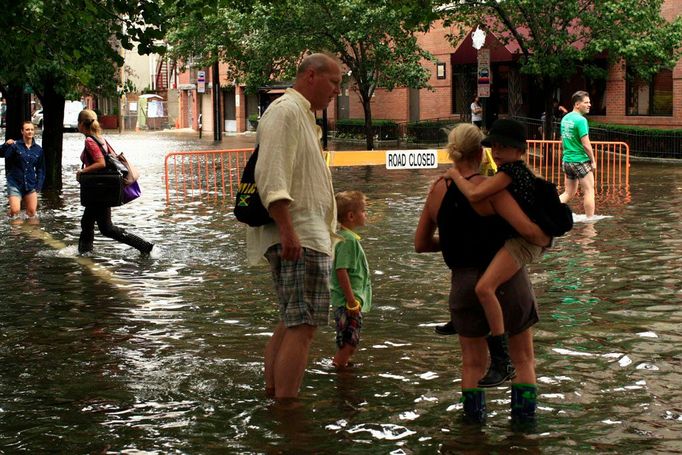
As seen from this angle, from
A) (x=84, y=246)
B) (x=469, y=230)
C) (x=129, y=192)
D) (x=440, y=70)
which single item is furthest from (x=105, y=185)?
(x=440, y=70)

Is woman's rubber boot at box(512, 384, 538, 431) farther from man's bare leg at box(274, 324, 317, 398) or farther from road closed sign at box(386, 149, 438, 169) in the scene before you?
road closed sign at box(386, 149, 438, 169)

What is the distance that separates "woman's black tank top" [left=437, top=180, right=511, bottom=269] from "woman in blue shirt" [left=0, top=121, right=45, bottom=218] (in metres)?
11.6

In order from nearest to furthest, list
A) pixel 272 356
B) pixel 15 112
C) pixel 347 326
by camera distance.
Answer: pixel 272 356, pixel 347 326, pixel 15 112

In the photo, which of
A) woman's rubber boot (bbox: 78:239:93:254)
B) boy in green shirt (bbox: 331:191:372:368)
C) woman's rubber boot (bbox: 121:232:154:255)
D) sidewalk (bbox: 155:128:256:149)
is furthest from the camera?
sidewalk (bbox: 155:128:256:149)

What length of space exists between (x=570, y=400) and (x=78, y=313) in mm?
4505

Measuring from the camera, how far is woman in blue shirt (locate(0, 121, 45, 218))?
53.8ft

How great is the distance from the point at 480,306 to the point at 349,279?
4.75 ft

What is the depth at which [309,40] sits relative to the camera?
1350 inches

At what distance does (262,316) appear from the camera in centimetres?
919

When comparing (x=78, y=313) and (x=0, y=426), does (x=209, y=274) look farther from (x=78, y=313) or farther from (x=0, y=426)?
(x=0, y=426)

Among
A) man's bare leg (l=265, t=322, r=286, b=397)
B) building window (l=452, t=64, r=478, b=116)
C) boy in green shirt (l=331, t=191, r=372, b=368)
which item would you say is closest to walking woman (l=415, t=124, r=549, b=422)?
man's bare leg (l=265, t=322, r=286, b=397)

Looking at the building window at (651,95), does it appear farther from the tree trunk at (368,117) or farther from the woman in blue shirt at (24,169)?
the woman in blue shirt at (24,169)

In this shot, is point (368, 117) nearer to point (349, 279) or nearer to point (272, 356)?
point (349, 279)

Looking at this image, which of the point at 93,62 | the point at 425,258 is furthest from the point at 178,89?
the point at 425,258
